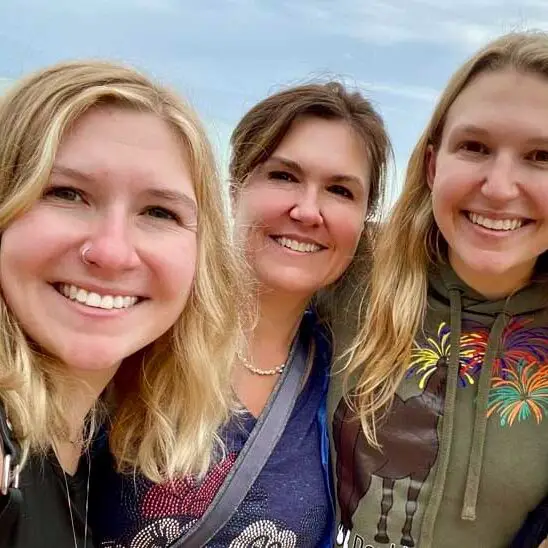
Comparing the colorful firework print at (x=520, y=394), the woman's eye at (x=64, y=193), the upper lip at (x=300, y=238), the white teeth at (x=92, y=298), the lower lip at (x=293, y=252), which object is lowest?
the colorful firework print at (x=520, y=394)

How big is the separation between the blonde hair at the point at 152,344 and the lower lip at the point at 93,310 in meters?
0.11

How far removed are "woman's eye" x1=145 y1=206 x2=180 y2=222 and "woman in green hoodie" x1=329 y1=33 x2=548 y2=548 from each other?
0.75 meters

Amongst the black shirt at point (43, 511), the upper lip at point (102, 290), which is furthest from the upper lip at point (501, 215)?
the black shirt at point (43, 511)

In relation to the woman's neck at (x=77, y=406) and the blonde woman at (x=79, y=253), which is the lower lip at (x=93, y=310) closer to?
the blonde woman at (x=79, y=253)

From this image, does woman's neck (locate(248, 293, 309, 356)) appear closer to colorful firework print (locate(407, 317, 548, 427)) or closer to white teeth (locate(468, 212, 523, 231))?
colorful firework print (locate(407, 317, 548, 427))

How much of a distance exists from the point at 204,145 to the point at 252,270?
24.5 inches

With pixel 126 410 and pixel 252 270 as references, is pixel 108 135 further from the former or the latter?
pixel 252 270

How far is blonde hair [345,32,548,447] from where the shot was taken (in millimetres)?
1928

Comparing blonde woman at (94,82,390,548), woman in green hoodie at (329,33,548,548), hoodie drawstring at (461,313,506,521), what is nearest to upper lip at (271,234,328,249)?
A: blonde woman at (94,82,390,548)

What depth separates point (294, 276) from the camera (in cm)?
218

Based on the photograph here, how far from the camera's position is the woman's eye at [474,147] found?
1885mm

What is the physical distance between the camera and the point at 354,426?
196 cm

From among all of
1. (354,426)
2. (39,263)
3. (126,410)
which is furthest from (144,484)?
(39,263)

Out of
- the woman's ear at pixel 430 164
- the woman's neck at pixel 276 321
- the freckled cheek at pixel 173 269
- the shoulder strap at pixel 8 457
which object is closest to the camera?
the shoulder strap at pixel 8 457
